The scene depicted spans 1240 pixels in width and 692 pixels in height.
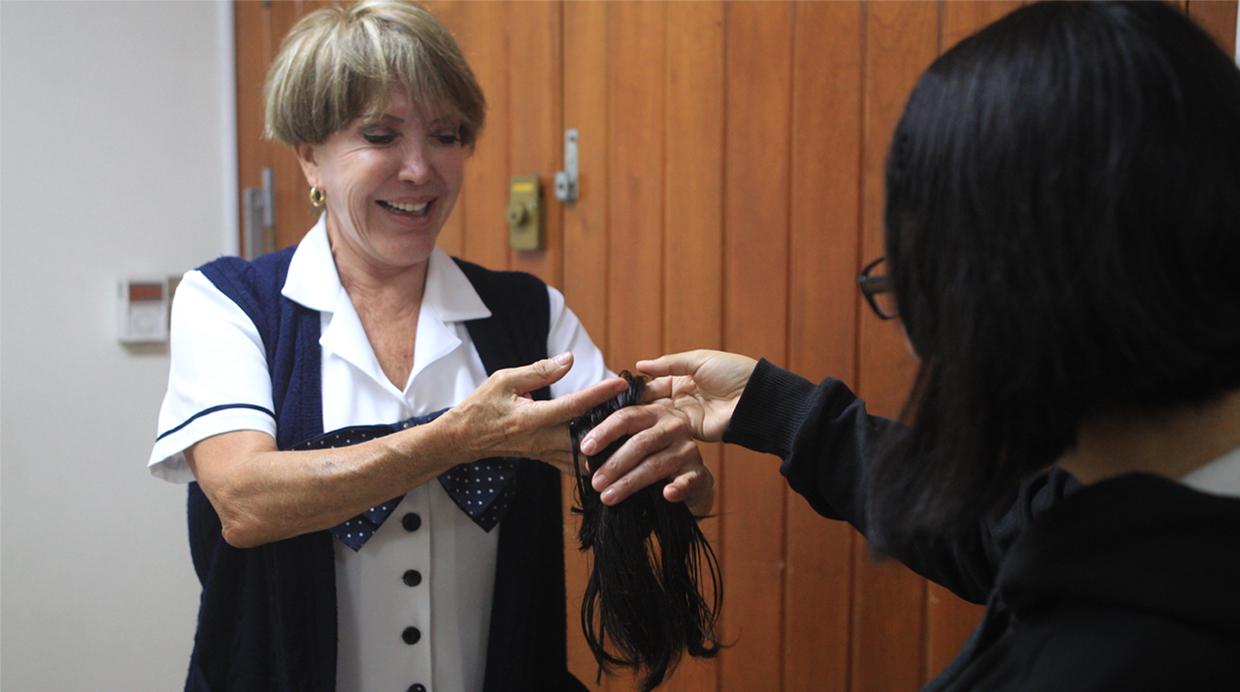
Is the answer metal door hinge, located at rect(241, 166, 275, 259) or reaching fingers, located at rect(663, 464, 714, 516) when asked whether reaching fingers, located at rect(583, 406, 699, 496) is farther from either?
metal door hinge, located at rect(241, 166, 275, 259)

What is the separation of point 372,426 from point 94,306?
1.62m

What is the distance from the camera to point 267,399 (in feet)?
4.11

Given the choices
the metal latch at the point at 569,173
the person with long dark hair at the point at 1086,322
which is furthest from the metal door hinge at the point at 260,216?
the person with long dark hair at the point at 1086,322

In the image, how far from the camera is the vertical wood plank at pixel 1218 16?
133cm

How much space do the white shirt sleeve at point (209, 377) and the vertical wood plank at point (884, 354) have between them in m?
0.98

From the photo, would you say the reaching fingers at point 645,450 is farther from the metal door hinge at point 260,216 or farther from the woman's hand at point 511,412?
the metal door hinge at point 260,216

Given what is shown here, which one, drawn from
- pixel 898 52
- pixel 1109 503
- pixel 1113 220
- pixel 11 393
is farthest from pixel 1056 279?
pixel 11 393

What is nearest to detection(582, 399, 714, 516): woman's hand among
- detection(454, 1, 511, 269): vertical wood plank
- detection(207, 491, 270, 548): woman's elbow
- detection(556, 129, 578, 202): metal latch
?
detection(207, 491, 270, 548): woman's elbow

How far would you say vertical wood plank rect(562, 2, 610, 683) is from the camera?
2031 mm

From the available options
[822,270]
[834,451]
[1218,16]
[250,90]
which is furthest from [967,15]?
[250,90]

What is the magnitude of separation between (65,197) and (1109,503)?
2527mm

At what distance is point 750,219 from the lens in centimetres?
180

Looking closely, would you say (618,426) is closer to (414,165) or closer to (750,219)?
(414,165)

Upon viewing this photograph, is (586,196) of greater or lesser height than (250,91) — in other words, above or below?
below
